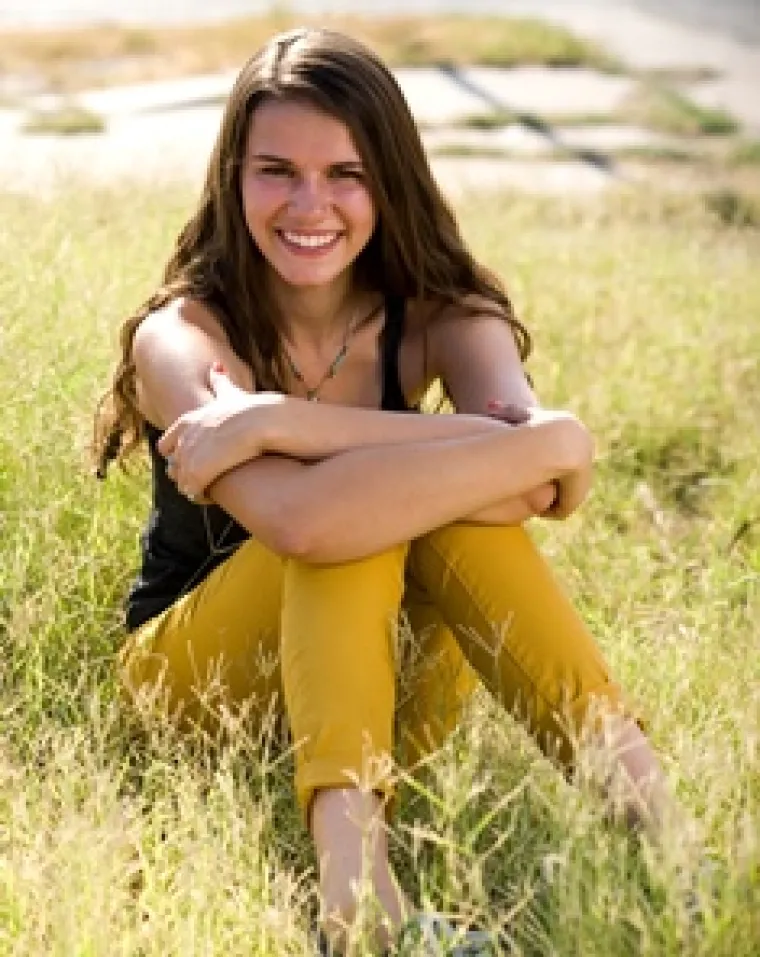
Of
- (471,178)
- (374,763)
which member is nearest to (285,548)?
(374,763)

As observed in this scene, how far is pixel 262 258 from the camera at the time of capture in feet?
9.30

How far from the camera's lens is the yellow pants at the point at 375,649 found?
227 centimetres

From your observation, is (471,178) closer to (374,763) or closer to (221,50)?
(221,50)

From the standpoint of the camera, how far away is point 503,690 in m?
2.40

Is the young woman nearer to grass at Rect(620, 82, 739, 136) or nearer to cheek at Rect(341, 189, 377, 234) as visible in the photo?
cheek at Rect(341, 189, 377, 234)

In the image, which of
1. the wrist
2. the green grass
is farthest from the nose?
the green grass

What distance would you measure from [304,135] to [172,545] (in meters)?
0.63

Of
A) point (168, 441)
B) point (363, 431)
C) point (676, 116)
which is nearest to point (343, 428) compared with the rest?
point (363, 431)

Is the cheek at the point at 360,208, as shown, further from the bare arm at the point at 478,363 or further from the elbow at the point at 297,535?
the elbow at the point at 297,535

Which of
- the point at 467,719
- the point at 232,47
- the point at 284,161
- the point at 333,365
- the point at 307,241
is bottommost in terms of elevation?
the point at 232,47

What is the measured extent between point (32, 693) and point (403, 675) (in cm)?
55

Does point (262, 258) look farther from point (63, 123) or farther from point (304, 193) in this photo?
point (63, 123)

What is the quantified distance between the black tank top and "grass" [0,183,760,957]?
132mm

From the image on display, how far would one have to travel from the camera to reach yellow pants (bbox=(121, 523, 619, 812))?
2273 mm
